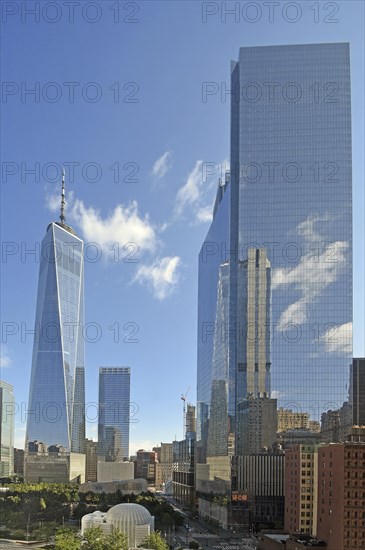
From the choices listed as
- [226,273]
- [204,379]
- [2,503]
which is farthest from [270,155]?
[2,503]

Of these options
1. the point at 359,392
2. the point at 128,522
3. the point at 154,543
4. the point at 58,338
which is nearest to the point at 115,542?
the point at 154,543

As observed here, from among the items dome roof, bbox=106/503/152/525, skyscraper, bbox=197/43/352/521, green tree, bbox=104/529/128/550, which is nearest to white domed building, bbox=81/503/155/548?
dome roof, bbox=106/503/152/525

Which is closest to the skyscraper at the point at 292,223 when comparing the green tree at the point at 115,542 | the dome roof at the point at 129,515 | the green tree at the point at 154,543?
the dome roof at the point at 129,515

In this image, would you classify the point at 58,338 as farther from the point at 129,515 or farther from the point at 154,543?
the point at 154,543

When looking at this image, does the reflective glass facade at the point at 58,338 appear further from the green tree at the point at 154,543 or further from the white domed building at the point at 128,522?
the green tree at the point at 154,543

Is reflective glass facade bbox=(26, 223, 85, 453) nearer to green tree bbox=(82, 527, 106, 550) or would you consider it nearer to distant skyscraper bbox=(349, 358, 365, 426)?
distant skyscraper bbox=(349, 358, 365, 426)
